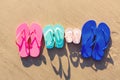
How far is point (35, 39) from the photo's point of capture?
118 inches

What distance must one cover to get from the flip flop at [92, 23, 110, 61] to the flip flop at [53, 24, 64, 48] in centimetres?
31

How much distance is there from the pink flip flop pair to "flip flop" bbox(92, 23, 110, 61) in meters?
→ 0.52

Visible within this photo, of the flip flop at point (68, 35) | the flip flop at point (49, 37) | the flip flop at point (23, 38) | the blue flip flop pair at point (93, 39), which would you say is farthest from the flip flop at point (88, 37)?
the flip flop at point (23, 38)

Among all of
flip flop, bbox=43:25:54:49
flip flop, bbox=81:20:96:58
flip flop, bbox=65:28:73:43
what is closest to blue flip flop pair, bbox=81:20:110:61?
flip flop, bbox=81:20:96:58

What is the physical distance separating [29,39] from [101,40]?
0.66m

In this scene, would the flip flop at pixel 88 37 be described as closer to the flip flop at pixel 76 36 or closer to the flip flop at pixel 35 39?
the flip flop at pixel 76 36

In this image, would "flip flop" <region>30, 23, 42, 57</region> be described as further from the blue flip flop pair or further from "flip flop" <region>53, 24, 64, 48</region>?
the blue flip flop pair

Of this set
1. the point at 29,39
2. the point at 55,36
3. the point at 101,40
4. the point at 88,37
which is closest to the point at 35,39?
the point at 29,39

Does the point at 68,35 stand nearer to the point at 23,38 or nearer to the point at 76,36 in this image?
the point at 76,36

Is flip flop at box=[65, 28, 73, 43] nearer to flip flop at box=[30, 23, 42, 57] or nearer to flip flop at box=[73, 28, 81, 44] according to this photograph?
flip flop at box=[73, 28, 81, 44]

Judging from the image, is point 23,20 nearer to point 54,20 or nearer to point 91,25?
point 54,20

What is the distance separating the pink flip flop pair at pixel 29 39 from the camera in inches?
118

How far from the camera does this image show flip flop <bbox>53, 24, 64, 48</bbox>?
117 inches

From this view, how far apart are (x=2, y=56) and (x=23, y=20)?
0.38 m
